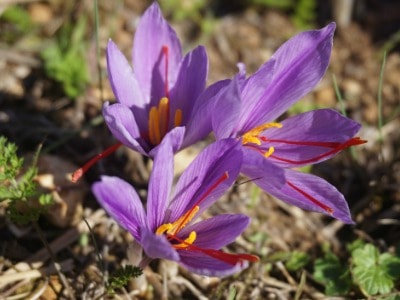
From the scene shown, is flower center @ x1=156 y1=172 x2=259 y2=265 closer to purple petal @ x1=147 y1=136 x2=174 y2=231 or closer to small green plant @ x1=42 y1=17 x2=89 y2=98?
purple petal @ x1=147 y1=136 x2=174 y2=231

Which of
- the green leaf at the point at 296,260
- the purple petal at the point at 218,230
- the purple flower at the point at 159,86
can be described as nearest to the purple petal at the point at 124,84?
the purple flower at the point at 159,86

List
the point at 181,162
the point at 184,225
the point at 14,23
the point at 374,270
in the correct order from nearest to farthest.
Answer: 1. the point at 184,225
2. the point at 374,270
3. the point at 181,162
4. the point at 14,23

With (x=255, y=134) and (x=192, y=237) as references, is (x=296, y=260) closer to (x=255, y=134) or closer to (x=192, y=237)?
(x=255, y=134)

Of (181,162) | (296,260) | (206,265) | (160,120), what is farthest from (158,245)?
(181,162)

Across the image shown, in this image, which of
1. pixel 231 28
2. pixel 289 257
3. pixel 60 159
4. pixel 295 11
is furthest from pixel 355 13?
pixel 60 159

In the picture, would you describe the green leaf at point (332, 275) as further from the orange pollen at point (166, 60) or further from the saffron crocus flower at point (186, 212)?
the orange pollen at point (166, 60)
